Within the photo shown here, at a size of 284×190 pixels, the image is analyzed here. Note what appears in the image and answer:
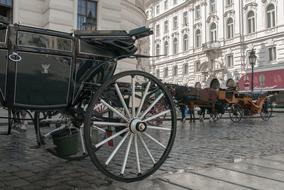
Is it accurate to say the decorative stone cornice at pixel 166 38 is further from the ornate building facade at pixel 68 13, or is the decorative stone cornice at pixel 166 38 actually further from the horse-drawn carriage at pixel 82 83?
the horse-drawn carriage at pixel 82 83

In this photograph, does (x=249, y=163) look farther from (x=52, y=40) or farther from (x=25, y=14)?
(x=25, y=14)

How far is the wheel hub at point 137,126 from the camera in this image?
4484 millimetres

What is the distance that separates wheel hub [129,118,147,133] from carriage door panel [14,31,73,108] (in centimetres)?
81

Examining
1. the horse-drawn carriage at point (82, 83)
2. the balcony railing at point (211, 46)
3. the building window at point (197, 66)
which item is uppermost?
the balcony railing at point (211, 46)

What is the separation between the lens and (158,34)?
70.4m

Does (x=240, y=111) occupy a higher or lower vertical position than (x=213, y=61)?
lower

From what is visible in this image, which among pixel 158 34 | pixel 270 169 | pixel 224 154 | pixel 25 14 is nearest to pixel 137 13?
pixel 25 14

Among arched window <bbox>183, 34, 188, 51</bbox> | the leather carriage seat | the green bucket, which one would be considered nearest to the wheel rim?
the leather carriage seat

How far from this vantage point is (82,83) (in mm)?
4441

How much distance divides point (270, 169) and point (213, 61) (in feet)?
164

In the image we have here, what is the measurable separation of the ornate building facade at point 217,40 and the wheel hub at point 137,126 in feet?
117

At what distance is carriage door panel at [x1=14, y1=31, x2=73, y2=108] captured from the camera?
4055mm

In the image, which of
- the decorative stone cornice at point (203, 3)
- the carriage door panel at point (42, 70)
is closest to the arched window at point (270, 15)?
the decorative stone cornice at point (203, 3)

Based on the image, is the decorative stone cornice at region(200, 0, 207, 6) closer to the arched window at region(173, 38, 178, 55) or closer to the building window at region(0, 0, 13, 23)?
the arched window at region(173, 38, 178, 55)
